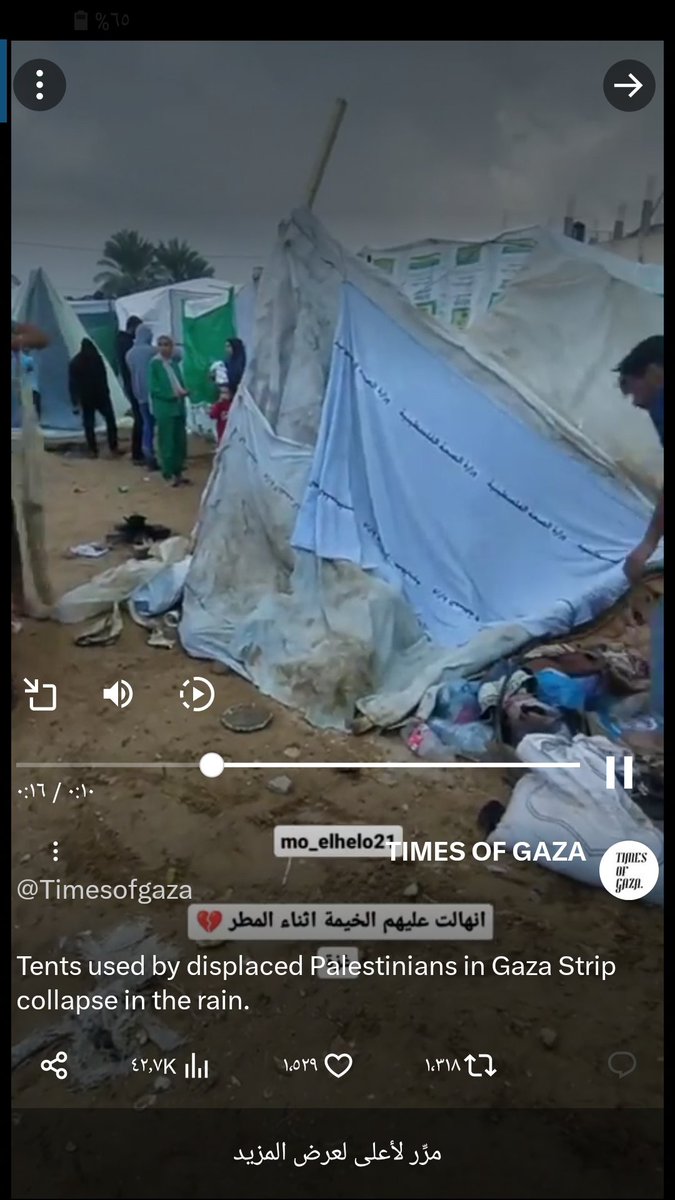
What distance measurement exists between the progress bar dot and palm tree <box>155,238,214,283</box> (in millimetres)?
641

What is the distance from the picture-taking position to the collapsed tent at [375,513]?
1.22 meters

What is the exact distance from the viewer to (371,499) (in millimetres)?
1312

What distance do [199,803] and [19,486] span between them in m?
0.50

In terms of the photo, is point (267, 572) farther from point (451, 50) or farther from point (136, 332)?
point (451, 50)

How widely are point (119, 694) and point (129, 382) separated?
1.41 ft

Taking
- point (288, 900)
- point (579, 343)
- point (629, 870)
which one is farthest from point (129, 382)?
point (629, 870)

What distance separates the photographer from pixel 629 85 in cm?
111

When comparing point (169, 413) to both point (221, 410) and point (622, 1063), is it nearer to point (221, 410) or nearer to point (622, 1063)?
point (221, 410)

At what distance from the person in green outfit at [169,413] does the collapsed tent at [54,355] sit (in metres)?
0.05

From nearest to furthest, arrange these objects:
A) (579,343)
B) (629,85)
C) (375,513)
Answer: (629,85) < (579,343) < (375,513)

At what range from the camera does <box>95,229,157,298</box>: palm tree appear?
3.75ft

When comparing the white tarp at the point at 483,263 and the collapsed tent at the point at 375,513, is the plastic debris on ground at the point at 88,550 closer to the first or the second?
the collapsed tent at the point at 375,513

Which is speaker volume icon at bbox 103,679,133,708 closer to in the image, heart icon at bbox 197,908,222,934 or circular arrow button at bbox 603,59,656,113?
heart icon at bbox 197,908,222,934

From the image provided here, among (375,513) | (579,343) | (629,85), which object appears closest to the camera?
(629,85)
